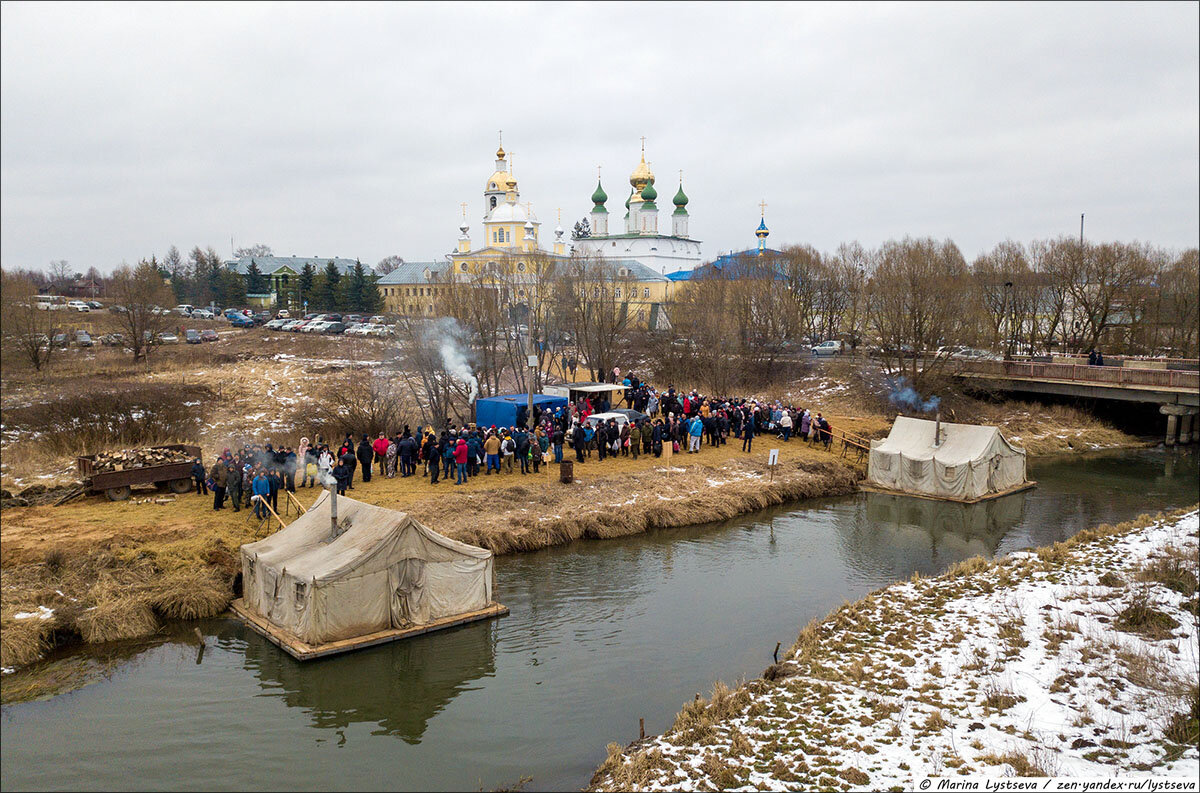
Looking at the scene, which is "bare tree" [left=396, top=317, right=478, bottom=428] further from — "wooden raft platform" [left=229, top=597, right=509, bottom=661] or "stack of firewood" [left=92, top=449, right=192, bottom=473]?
"wooden raft platform" [left=229, top=597, right=509, bottom=661]

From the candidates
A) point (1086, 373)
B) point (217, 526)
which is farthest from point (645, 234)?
point (217, 526)

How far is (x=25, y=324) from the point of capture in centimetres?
3064

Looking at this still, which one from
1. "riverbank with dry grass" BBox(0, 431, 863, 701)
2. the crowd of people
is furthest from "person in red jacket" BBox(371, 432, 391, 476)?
"riverbank with dry grass" BBox(0, 431, 863, 701)

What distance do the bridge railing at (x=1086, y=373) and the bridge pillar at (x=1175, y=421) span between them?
155 cm

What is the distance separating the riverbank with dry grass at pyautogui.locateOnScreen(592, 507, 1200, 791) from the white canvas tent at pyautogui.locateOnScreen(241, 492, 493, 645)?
5.14 meters

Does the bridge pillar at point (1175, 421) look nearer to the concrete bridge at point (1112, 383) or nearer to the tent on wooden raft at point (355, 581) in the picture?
the concrete bridge at point (1112, 383)

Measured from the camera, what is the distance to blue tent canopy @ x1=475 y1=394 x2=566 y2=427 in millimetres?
26578

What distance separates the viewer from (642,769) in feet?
32.0

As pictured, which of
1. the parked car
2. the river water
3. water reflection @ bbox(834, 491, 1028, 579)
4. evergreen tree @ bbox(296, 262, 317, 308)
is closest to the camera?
the river water

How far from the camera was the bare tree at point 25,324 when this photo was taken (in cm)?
2852

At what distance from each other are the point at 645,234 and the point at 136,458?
8205 centimetres

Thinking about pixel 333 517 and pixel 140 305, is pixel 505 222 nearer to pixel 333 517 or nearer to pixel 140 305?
pixel 140 305

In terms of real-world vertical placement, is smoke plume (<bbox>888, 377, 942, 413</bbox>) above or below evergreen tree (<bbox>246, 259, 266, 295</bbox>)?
below

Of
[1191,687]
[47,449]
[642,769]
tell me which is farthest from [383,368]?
[1191,687]
